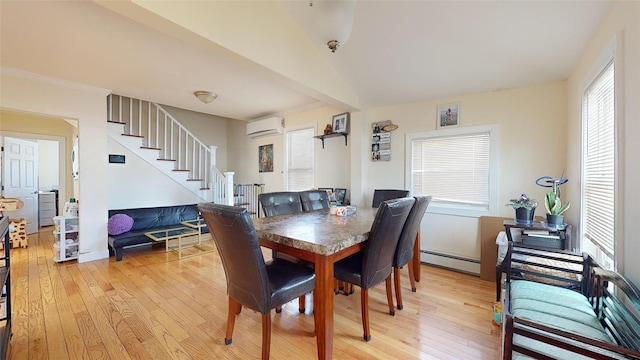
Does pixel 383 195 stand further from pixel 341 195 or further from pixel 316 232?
pixel 316 232

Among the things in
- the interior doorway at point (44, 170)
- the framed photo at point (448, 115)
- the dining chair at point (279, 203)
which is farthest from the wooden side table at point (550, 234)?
the interior doorway at point (44, 170)

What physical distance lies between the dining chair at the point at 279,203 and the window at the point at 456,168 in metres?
1.58

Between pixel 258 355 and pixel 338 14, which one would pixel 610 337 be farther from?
pixel 338 14

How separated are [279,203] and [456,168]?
2.16 m

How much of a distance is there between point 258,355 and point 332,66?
2912mm

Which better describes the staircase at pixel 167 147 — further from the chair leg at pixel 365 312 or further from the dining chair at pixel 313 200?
the chair leg at pixel 365 312

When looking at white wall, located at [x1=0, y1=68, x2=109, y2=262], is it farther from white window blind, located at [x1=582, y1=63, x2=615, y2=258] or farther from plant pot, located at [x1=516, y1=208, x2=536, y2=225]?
white window blind, located at [x1=582, y1=63, x2=615, y2=258]

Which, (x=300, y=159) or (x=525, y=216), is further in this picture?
(x=300, y=159)

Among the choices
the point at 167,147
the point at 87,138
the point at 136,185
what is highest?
the point at 167,147

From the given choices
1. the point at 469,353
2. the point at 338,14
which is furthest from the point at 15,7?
the point at 469,353

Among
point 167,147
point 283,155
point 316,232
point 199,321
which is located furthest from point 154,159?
point 316,232

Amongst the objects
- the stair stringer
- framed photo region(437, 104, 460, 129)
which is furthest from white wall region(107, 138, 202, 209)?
framed photo region(437, 104, 460, 129)

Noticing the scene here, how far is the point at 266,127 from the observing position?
4.88m

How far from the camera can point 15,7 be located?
1899 mm
